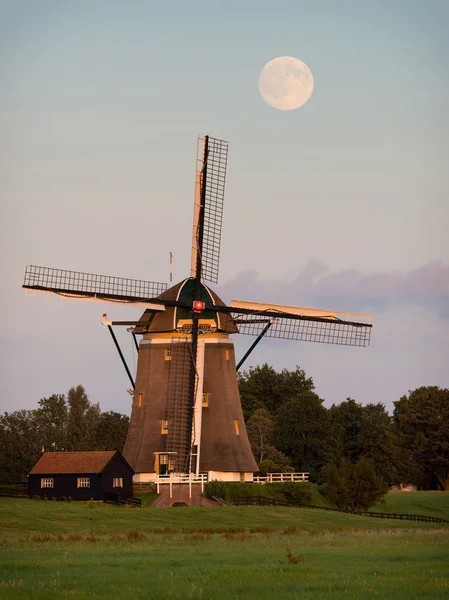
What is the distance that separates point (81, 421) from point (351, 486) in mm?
29454

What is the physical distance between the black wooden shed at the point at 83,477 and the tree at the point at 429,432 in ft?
179

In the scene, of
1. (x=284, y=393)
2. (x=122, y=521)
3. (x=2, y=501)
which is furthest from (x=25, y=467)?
(x=284, y=393)

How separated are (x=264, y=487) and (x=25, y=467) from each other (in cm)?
2033

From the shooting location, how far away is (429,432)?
108m

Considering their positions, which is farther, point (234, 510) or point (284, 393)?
point (284, 393)

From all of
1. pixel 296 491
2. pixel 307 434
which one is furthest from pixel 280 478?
pixel 307 434

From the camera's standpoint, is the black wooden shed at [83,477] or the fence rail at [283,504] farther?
the fence rail at [283,504]

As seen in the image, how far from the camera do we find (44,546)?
31938 millimetres

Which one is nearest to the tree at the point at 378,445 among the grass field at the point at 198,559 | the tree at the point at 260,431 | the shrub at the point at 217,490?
the tree at the point at 260,431

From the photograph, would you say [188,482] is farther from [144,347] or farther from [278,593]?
[278,593]

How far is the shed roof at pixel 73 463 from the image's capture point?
57344 mm

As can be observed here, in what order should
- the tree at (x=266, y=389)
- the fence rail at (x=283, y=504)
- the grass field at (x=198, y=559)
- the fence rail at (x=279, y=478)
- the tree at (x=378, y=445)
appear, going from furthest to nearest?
1. the tree at (x=266, y=389)
2. the tree at (x=378, y=445)
3. the fence rail at (x=279, y=478)
4. the fence rail at (x=283, y=504)
5. the grass field at (x=198, y=559)

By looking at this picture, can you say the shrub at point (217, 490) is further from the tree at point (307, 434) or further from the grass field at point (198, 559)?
the tree at point (307, 434)

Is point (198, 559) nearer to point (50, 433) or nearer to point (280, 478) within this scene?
point (280, 478)
